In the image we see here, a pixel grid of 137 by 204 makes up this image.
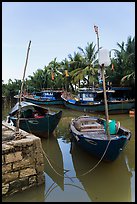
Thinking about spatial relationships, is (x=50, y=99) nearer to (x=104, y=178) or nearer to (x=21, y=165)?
(x=104, y=178)

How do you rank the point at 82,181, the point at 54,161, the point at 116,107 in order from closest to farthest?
the point at 82,181 < the point at 54,161 < the point at 116,107

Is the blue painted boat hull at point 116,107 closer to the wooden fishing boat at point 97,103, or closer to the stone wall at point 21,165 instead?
the wooden fishing boat at point 97,103

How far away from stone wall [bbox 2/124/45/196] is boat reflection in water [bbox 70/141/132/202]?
4.02 ft

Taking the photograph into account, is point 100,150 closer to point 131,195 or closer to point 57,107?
point 131,195

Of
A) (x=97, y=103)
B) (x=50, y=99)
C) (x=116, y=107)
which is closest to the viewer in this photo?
(x=116, y=107)

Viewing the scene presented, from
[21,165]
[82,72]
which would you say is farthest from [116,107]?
[21,165]

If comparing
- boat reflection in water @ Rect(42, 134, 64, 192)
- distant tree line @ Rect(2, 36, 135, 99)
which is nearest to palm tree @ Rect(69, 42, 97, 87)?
distant tree line @ Rect(2, 36, 135, 99)

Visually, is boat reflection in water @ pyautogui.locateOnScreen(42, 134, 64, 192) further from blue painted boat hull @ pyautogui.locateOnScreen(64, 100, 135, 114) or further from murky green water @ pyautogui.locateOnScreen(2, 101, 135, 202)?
blue painted boat hull @ pyautogui.locateOnScreen(64, 100, 135, 114)

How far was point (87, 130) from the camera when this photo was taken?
23.1ft

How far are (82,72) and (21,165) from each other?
21543 millimetres

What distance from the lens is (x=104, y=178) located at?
5.00 m

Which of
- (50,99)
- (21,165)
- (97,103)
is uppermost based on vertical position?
(50,99)

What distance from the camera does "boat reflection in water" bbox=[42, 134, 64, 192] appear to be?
512 centimetres

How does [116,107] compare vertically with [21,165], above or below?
above
